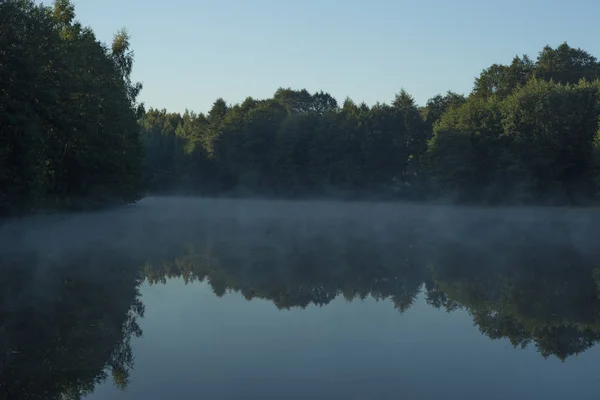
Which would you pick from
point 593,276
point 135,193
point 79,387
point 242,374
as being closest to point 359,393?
point 242,374

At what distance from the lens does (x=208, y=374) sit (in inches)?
278

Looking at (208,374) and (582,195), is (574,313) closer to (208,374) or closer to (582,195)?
(208,374)

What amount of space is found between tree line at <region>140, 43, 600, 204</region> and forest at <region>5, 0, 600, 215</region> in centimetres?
14

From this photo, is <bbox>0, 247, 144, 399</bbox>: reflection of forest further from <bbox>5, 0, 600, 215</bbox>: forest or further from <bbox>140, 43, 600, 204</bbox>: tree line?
<bbox>140, 43, 600, 204</bbox>: tree line

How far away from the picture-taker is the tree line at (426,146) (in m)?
55.6

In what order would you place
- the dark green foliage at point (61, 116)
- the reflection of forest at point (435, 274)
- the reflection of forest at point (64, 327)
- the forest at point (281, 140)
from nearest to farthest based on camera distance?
the reflection of forest at point (64, 327) → the reflection of forest at point (435, 274) → the dark green foliage at point (61, 116) → the forest at point (281, 140)

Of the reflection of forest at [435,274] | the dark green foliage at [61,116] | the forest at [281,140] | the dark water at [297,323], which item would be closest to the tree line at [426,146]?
the forest at [281,140]

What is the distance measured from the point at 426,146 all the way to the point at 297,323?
6293cm

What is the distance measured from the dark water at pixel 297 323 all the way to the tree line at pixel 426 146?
38630mm

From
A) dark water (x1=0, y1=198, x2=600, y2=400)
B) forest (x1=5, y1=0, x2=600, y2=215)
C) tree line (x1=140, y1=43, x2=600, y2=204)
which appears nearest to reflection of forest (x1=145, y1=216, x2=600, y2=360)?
dark water (x1=0, y1=198, x2=600, y2=400)

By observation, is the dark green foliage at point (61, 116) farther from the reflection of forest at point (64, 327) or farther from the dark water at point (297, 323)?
the reflection of forest at point (64, 327)

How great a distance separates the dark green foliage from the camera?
27672 mm

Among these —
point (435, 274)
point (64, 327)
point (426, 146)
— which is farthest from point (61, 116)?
point (426, 146)

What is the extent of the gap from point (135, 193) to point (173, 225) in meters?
22.4
